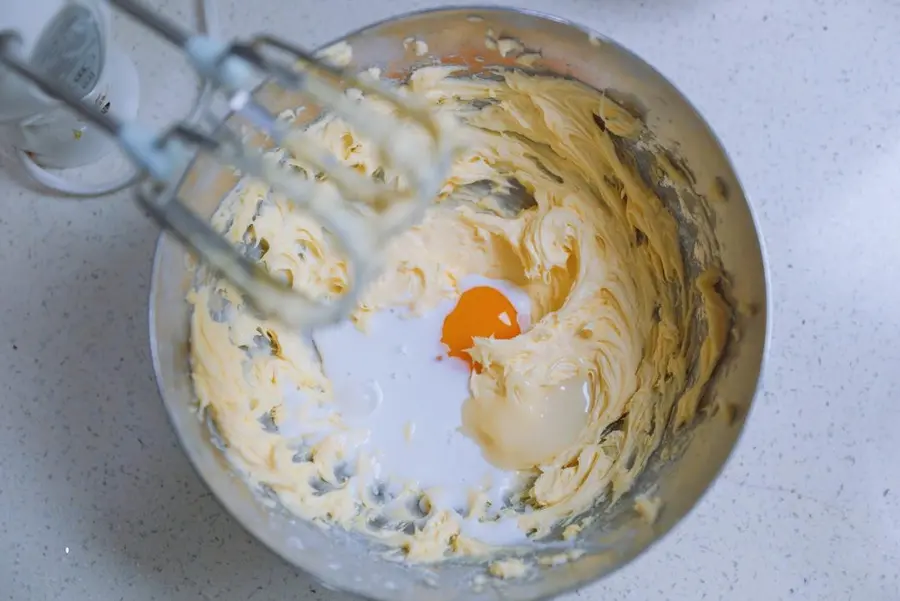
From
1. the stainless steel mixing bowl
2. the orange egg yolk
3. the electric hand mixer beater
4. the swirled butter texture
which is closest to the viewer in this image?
the electric hand mixer beater

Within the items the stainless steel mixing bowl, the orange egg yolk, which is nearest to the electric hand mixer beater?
the stainless steel mixing bowl

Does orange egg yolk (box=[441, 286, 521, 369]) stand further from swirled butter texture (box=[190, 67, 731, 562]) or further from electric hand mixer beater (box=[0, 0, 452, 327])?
electric hand mixer beater (box=[0, 0, 452, 327])

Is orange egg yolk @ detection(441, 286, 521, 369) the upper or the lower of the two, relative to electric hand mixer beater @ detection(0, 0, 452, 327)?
lower

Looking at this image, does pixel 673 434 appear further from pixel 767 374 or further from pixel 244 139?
pixel 244 139

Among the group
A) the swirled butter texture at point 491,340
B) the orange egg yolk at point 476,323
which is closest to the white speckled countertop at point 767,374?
the swirled butter texture at point 491,340

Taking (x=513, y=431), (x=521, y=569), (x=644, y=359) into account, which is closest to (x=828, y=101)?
(x=644, y=359)

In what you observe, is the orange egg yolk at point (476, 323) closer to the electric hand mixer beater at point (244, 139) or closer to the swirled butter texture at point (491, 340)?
the swirled butter texture at point (491, 340)

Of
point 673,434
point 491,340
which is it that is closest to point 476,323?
point 491,340
